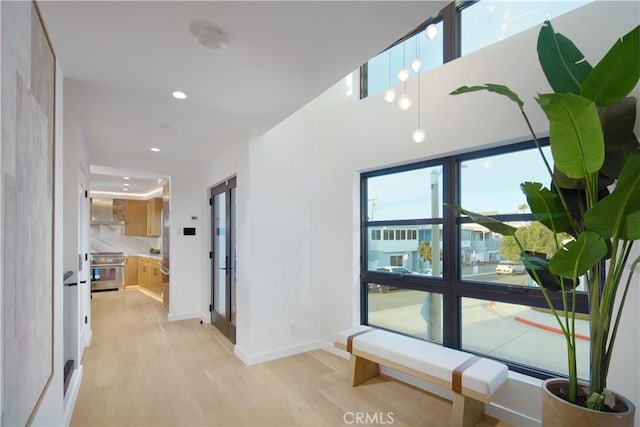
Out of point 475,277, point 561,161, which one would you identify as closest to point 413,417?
point 475,277

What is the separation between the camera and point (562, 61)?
1.76 m

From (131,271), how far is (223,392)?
23.2ft

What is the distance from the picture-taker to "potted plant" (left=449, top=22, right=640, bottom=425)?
4.69 ft

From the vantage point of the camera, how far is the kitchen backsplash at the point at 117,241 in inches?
358

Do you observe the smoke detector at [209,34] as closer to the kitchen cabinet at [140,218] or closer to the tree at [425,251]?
the tree at [425,251]

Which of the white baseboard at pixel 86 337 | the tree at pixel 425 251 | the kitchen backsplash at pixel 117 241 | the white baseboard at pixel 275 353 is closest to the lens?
the tree at pixel 425 251

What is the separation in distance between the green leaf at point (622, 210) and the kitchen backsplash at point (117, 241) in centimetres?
947

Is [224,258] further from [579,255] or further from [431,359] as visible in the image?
[579,255]

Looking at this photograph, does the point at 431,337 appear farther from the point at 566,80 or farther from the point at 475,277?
the point at 566,80

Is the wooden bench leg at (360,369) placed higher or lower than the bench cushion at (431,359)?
lower

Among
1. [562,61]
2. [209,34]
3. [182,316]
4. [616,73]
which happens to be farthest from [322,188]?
[182,316]

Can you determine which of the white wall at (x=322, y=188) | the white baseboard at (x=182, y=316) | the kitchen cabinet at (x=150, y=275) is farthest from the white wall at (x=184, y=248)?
the kitchen cabinet at (x=150, y=275)

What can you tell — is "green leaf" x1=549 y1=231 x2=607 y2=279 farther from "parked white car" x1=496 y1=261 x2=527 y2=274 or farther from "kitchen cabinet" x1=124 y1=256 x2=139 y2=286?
"kitchen cabinet" x1=124 y1=256 x2=139 y2=286

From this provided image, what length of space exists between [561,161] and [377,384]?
258 cm
